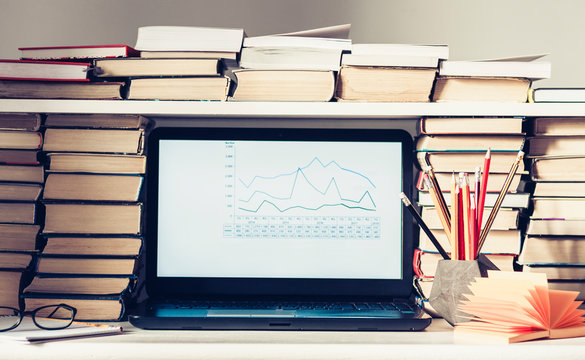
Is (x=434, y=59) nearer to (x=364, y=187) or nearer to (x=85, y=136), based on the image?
(x=364, y=187)

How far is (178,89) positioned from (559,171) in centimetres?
66

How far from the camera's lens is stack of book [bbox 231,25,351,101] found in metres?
0.90

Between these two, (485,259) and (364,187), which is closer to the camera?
(485,259)

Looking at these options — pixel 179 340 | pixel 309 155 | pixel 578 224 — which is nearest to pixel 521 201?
pixel 578 224

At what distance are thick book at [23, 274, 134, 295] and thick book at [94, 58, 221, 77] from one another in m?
0.34

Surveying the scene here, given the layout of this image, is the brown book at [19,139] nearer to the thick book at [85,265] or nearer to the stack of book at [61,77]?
the stack of book at [61,77]

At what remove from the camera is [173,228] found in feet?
3.14

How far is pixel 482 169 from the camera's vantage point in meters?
0.92

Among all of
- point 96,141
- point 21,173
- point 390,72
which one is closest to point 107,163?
point 96,141

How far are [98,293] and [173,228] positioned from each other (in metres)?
0.17

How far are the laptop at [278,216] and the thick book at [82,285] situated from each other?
7 cm

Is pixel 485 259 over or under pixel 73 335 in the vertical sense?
over

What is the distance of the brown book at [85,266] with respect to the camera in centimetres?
89

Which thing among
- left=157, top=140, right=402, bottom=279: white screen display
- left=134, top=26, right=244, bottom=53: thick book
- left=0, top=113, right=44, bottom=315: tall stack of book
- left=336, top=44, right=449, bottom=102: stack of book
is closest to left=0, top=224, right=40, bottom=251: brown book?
left=0, top=113, right=44, bottom=315: tall stack of book
